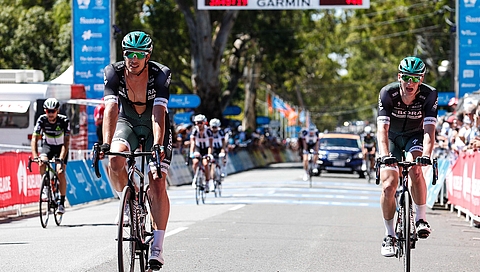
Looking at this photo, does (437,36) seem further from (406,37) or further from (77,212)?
(77,212)

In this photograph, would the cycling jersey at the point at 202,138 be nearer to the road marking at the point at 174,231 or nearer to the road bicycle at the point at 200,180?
the road bicycle at the point at 200,180

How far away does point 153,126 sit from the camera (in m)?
8.38

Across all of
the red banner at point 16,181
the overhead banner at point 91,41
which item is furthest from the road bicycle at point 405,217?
the overhead banner at point 91,41

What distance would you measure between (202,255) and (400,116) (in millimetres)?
2732

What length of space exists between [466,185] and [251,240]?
5.68 meters

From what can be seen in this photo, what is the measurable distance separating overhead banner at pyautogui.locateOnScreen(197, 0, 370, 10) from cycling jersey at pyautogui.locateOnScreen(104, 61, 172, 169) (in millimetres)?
17942

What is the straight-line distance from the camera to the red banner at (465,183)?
52.6ft

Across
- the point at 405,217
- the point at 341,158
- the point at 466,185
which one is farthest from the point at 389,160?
the point at 341,158

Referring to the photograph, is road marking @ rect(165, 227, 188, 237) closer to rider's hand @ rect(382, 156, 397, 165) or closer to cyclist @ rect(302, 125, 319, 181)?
rider's hand @ rect(382, 156, 397, 165)

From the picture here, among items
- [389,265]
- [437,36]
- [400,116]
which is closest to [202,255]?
[389,265]

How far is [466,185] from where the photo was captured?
17.3 meters

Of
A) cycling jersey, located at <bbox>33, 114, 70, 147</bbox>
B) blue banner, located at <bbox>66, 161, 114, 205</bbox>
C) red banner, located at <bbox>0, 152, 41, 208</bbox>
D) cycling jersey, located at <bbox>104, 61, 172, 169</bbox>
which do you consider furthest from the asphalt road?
cycling jersey, located at <bbox>104, 61, 172, 169</bbox>

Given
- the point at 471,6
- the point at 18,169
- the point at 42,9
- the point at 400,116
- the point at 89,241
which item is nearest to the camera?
the point at 400,116

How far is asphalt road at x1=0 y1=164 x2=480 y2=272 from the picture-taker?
1056 centimetres
